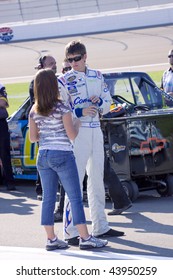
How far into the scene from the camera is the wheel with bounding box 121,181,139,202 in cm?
961

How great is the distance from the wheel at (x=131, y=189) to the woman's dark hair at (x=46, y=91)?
112 inches

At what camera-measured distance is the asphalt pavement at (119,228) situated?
720 cm

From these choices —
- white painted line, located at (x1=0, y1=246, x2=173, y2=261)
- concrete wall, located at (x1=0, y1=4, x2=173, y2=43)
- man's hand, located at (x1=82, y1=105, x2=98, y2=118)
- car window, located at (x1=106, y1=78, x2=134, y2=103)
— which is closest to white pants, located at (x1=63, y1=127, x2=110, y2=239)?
man's hand, located at (x1=82, y1=105, x2=98, y2=118)

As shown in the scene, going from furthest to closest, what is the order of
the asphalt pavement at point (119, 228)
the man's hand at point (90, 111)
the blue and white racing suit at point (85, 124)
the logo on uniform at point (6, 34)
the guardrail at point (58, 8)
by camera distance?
the guardrail at point (58, 8)
the logo on uniform at point (6, 34)
the blue and white racing suit at point (85, 124)
the man's hand at point (90, 111)
the asphalt pavement at point (119, 228)

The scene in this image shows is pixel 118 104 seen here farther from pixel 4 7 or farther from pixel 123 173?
pixel 4 7

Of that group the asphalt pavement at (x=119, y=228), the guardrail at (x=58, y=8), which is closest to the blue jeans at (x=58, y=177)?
the asphalt pavement at (x=119, y=228)

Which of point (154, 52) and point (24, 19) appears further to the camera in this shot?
point (24, 19)

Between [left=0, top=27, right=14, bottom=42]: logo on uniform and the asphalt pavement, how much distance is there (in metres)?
35.4

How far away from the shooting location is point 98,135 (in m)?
7.65

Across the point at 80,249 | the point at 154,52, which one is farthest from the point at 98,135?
the point at 154,52

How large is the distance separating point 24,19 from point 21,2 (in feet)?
6.62

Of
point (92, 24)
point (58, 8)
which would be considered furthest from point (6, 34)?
point (58, 8)

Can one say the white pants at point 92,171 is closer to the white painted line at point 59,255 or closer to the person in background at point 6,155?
the white painted line at point 59,255

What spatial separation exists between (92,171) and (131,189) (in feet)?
6.49
